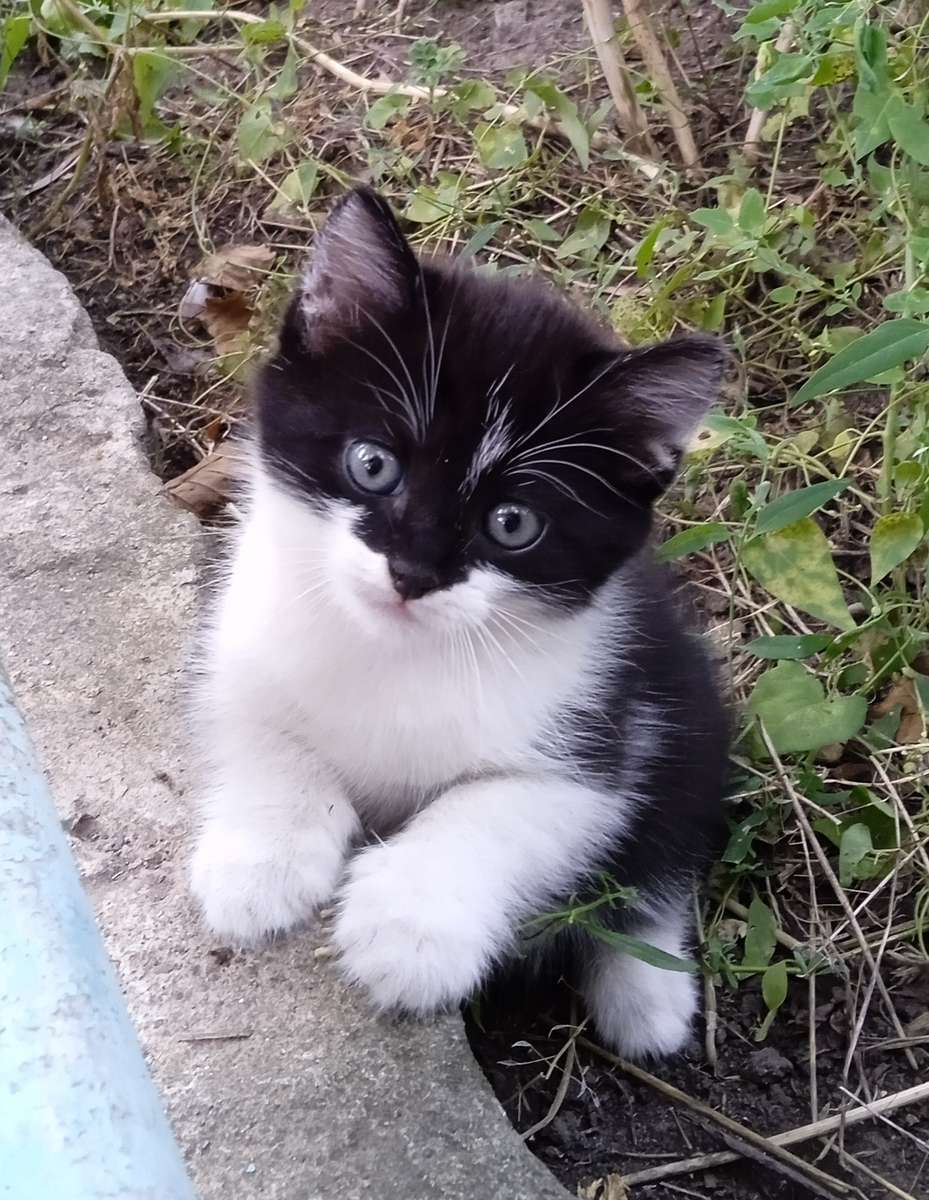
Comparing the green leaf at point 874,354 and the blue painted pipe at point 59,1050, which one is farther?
the green leaf at point 874,354

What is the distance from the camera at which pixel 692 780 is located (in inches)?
71.2

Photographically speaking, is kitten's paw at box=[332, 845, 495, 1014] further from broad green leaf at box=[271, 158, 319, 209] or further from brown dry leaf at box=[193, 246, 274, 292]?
broad green leaf at box=[271, 158, 319, 209]

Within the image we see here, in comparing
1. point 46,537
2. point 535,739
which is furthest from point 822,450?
point 46,537

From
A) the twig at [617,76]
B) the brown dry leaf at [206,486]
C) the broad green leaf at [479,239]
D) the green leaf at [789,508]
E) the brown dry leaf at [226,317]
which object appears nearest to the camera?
the green leaf at [789,508]

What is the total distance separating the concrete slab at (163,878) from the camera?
4.42 ft

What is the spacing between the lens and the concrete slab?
1346 mm

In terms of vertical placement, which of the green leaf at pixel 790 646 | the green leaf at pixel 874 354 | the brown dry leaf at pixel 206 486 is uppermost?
the green leaf at pixel 874 354

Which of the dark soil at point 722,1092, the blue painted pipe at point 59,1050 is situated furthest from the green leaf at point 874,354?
the blue painted pipe at point 59,1050

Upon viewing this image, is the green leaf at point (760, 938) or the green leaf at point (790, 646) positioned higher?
the green leaf at point (790, 646)

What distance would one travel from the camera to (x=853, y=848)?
184 cm

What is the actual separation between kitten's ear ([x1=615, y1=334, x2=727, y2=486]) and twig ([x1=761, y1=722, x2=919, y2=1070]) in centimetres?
61

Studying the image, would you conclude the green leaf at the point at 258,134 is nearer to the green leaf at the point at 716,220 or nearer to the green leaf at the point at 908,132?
the green leaf at the point at 716,220

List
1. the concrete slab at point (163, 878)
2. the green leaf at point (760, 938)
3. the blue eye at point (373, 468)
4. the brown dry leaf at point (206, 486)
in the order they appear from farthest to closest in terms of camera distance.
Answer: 1. the brown dry leaf at point (206, 486)
2. the green leaf at point (760, 938)
3. the blue eye at point (373, 468)
4. the concrete slab at point (163, 878)

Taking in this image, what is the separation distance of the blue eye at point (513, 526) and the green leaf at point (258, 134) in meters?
1.75
